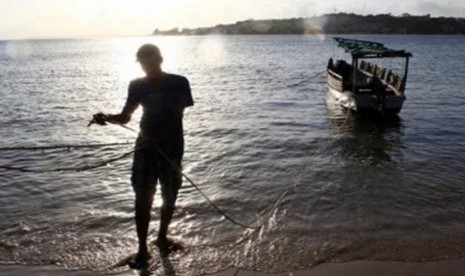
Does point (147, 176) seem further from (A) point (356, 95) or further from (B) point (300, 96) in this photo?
(B) point (300, 96)

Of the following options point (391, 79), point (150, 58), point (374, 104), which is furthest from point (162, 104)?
point (391, 79)

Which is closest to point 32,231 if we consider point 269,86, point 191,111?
point 191,111

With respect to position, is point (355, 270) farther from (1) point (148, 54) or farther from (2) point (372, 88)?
(2) point (372, 88)

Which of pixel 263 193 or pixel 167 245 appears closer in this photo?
pixel 167 245

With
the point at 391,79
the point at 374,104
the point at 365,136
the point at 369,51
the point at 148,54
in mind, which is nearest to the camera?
the point at 148,54

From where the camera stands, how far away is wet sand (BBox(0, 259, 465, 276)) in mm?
6648

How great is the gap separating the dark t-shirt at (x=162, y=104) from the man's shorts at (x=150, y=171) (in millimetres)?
144

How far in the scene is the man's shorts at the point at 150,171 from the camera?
6.67 meters

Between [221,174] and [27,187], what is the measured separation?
171 inches

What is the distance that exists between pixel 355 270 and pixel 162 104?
135 inches

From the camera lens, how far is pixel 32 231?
330 inches

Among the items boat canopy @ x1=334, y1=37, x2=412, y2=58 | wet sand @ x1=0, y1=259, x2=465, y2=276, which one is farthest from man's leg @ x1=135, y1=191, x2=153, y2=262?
boat canopy @ x1=334, y1=37, x2=412, y2=58

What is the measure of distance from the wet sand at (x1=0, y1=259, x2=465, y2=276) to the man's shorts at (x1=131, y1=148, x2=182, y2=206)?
3.69 ft

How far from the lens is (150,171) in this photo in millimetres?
6719
